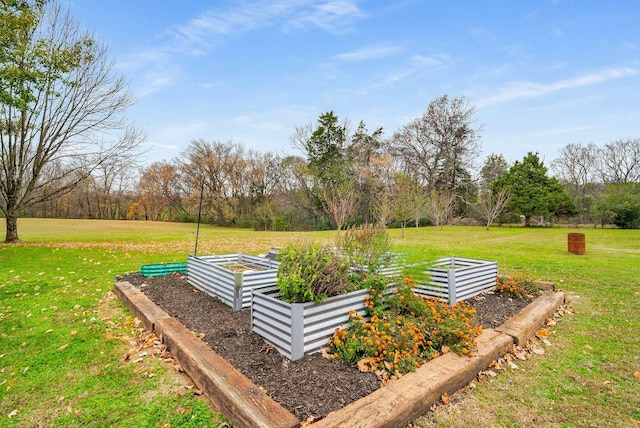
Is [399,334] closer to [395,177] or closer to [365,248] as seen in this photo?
[365,248]

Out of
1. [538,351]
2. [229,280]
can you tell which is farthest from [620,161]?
[229,280]

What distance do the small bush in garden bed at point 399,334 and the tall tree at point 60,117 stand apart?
1213cm

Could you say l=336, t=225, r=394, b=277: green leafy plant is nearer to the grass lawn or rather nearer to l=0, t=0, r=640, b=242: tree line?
the grass lawn

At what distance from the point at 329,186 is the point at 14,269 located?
21.8m

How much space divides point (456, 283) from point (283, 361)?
260 centimetres

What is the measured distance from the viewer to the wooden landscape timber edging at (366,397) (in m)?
1.78

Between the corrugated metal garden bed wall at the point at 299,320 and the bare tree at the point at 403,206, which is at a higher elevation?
the bare tree at the point at 403,206

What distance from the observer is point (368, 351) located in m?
2.59

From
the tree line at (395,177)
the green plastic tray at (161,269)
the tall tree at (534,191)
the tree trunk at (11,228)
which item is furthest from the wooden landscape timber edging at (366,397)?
the tall tree at (534,191)

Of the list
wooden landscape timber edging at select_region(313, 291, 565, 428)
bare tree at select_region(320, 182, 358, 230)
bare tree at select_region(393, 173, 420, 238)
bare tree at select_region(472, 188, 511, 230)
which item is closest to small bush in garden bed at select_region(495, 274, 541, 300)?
wooden landscape timber edging at select_region(313, 291, 565, 428)

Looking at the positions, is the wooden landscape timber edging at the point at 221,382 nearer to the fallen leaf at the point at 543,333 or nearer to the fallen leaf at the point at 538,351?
the fallen leaf at the point at 538,351

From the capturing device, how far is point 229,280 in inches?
156

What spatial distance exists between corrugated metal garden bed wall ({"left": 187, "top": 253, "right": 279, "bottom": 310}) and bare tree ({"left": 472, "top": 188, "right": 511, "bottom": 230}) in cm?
2188

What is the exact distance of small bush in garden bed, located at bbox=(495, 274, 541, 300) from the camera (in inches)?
179
